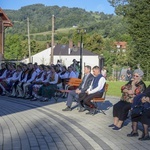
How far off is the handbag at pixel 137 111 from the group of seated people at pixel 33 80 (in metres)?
8.61

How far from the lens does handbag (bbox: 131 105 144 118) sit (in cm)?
940

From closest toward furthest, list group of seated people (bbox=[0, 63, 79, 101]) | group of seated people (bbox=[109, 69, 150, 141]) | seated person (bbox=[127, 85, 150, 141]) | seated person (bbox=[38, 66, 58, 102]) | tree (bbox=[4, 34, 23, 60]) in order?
seated person (bbox=[127, 85, 150, 141]), group of seated people (bbox=[109, 69, 150, 141]), seated person (bbox=[38, 66, 58, 102]), group of seated people (bbox=[0, 63, 79, 101]), tree (bbox=[4, 34, 23, 60])

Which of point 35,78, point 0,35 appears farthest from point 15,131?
point 0,35

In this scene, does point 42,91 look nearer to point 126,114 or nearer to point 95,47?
point 126,114

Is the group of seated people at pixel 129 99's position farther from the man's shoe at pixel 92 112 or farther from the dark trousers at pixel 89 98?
the man's shoe at pixel 92 112

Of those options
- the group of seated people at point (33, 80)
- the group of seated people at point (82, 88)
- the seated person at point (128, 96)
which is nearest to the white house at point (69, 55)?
the group of seated people at point (33, 80)

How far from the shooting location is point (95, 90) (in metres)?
13.4

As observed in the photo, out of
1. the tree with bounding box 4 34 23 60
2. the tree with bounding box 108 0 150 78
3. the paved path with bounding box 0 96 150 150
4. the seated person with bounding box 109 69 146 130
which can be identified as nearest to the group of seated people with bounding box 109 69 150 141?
the seated person with bounding box 109 69 146 130

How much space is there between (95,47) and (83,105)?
86097 mm

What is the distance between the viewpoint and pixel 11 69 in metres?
22.4

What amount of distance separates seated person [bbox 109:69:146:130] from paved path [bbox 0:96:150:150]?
32 cm

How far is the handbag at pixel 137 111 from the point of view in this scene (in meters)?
9.40

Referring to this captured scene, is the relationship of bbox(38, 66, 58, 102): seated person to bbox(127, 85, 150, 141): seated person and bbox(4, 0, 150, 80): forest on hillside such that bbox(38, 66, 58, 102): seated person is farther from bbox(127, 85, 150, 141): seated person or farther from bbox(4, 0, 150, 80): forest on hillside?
Result: bbox(4, 0, 150, 80): forest on hillside

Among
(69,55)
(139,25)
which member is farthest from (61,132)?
(69,55)
